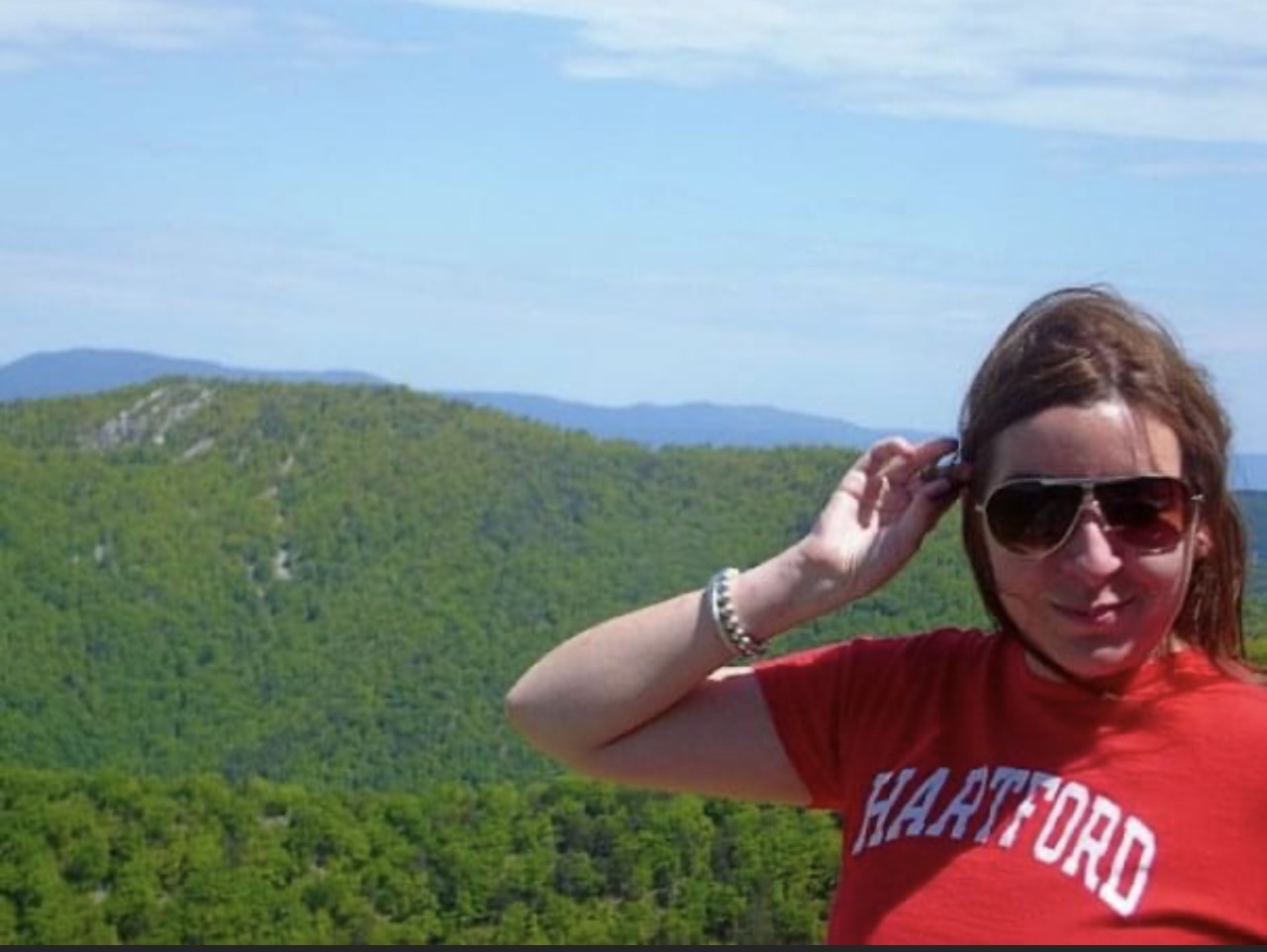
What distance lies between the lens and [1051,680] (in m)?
2.17

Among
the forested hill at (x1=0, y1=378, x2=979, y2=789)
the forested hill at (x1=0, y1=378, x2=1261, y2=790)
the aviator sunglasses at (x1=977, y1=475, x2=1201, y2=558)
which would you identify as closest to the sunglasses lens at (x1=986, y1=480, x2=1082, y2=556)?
the aviator sunglasses at (x1=977, y1=475, x2=1201, y2=558)

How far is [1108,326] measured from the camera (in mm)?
2146

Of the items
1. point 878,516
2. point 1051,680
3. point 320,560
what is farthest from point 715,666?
point 320,560

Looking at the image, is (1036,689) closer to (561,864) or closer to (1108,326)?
(1108,326)

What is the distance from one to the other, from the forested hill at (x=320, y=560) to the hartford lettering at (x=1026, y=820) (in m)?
72.4

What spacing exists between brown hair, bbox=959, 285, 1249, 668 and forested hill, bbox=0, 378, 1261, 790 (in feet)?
238

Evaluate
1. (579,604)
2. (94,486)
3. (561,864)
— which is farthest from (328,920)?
(94,486)

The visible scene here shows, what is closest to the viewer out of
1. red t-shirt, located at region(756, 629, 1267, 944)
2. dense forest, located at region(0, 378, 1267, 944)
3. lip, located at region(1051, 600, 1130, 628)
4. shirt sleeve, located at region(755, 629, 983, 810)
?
red t-shirt, located at region(756, 629, 1267, 944)

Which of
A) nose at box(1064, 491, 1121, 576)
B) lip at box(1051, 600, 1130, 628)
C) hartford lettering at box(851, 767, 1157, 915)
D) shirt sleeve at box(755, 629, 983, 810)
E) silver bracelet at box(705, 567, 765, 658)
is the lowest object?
hartford lettering at box(851, 767, 1157, 915)

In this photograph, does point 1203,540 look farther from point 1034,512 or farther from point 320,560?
point 320,560

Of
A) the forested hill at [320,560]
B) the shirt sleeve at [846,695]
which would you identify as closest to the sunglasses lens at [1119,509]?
the shirt sleeve at [846,695]

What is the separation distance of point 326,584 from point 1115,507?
97389 millimetres

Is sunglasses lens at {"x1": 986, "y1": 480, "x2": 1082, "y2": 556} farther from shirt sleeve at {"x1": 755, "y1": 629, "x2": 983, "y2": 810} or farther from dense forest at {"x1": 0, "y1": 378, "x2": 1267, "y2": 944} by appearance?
dense forest at {"x1": 0, "y1": 378, "x2": 1267, "y2": 944}

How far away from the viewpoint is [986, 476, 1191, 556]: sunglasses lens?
2.09 metres
